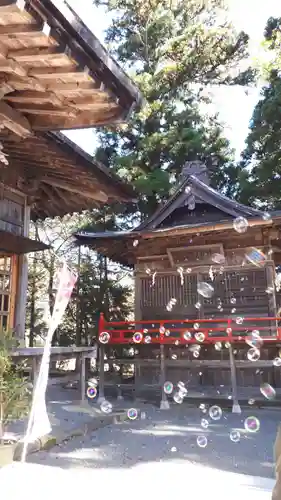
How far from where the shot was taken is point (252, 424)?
7480mm

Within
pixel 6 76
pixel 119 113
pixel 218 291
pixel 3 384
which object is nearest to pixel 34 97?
pixel 6 76

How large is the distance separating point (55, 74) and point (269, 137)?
15.0 m

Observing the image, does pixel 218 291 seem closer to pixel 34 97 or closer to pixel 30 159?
pixel 30 159

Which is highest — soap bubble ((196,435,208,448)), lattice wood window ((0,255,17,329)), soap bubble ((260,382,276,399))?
lattice wood window ((0,255,17,329))

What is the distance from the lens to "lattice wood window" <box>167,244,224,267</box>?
10.8m

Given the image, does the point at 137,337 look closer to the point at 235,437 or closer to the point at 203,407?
the point at 203,407

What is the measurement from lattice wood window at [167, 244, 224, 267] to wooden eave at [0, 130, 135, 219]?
3.61m

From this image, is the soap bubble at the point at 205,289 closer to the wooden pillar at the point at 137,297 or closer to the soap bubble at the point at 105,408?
the wooden pillar at the point at 137,297

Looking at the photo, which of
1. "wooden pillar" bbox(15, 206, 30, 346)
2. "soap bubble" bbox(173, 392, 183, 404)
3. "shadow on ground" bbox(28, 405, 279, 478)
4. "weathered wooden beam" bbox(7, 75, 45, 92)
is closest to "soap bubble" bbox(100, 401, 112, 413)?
"shadow on ground" bbox(28, 405, 279, 478)

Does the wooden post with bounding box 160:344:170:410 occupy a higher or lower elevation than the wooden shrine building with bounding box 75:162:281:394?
lower

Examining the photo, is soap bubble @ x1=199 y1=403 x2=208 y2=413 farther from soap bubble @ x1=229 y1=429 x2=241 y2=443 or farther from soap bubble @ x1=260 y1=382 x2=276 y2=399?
soap bubble @ x1=229 y1=429 x2=241 y2=443

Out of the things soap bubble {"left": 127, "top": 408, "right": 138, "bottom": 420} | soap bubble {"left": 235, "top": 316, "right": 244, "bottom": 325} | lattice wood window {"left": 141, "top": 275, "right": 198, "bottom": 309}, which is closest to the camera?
soap bubble {"left": 127, "top": 408, "right": 138, "bottom": 420}

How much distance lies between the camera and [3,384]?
4.28 metres

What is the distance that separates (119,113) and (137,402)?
8503 mm
